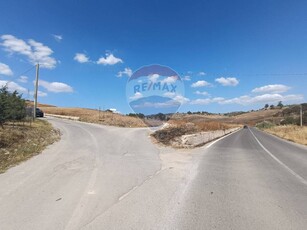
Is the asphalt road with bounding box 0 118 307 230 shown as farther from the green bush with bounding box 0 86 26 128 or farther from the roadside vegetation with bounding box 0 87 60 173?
the green bush with bounding box 0 86 26 128

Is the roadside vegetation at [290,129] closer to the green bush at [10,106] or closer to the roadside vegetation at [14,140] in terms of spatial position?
the roadside vegetation at [14,140]

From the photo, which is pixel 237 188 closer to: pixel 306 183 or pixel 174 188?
pixel 174 188

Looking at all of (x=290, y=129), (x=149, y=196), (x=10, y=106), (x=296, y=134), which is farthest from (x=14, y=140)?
(x=290, y=129)

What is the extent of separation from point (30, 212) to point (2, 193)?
169 cm

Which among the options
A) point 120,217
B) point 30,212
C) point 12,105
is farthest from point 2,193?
point 12,105

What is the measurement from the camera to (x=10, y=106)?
2031cm

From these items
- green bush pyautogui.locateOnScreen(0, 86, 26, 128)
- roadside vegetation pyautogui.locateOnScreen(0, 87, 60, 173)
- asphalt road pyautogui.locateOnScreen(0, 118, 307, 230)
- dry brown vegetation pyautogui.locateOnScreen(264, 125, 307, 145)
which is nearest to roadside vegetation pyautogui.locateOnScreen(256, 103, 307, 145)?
dry brown vegetation pyautogui.locateOnScreen(264, 125, 307, 145)

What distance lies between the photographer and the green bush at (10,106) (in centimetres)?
1925

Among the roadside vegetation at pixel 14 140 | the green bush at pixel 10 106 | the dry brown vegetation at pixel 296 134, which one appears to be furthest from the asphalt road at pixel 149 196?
the dry brown vegetation at pixel 296 134

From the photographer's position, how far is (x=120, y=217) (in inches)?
190

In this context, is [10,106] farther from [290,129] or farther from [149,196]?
[290,129]

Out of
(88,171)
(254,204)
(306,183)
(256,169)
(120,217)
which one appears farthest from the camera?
(256,169)

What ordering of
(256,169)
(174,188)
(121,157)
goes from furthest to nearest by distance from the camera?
(121,157) < (256,169) < (174,188)

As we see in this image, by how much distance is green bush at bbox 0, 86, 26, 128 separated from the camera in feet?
63.2
